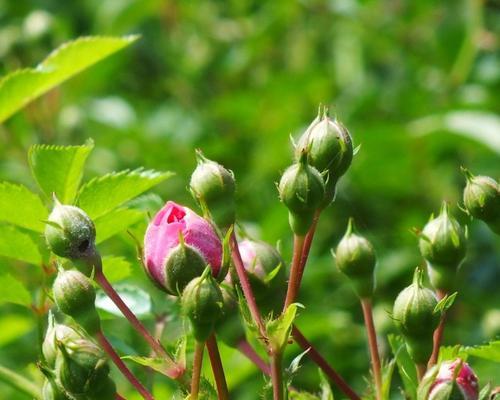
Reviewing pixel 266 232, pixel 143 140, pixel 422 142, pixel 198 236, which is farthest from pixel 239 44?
pixel 198 236

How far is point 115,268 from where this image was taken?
5.16 ft

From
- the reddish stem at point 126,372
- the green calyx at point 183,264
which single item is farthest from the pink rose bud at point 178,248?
the reddish stem at point 126,372

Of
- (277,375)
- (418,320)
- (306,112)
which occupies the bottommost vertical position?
(306,112)

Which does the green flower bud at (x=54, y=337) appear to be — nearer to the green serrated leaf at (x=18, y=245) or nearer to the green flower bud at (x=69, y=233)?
the green flower bud at (x=69, y=233)

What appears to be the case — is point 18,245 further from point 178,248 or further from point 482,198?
point 482,198

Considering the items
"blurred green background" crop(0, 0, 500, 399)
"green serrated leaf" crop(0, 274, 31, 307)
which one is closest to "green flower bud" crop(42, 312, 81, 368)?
"green serrated leaf" crop(0, 274, 31, 307)

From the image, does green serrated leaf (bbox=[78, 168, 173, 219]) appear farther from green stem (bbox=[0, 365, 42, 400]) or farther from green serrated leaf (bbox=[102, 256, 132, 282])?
green stem (bbox=[0, 365, 42, 400])

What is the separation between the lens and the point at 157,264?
1.32 m

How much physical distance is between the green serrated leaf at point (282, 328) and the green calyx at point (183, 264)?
112mm

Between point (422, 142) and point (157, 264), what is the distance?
189 centimetres

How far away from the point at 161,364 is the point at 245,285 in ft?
0.49

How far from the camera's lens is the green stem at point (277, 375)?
1230 mm

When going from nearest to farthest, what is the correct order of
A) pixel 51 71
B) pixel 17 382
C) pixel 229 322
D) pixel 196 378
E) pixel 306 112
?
1. pixel 196 378
2. pixel 229 322
3. pixel 17 382
4. pixel 51 71
5. pixel 306 112

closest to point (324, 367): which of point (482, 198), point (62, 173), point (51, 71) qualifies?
point (482, 198)
